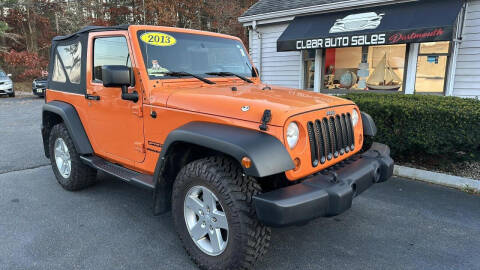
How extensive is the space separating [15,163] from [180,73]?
13.4 ft

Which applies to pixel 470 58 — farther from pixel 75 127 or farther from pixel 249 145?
pixel 75 127

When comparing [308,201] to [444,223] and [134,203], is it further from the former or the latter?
[134,203]

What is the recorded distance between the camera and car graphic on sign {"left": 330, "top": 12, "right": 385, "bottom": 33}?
8.21 metres

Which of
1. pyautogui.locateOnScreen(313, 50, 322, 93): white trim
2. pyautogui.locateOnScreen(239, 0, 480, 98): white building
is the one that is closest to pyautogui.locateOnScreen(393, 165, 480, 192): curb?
pyautogui.locateOnScreen(239, 0, 480, 98): white building

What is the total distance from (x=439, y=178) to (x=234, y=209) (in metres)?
3.53

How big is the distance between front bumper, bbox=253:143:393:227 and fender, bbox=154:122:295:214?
18cm

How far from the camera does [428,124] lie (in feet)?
15.1

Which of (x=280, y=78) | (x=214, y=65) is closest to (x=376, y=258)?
(x=214, y=65)

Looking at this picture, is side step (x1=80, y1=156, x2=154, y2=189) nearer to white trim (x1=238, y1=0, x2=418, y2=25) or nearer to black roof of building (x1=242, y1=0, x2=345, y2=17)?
white trim (x1=238, y1=0, x2=418, y2=25)

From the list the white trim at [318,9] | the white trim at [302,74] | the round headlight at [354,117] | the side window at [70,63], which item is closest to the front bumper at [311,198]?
the round headlight at [354,117]

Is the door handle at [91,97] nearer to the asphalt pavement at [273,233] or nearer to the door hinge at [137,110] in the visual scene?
the door hinge at [137,110]

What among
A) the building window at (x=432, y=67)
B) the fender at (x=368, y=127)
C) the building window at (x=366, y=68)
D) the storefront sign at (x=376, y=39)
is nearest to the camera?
the fender at (x=368, y=127)

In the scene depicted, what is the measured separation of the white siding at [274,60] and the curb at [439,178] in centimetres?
630

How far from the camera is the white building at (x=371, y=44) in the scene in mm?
7453
